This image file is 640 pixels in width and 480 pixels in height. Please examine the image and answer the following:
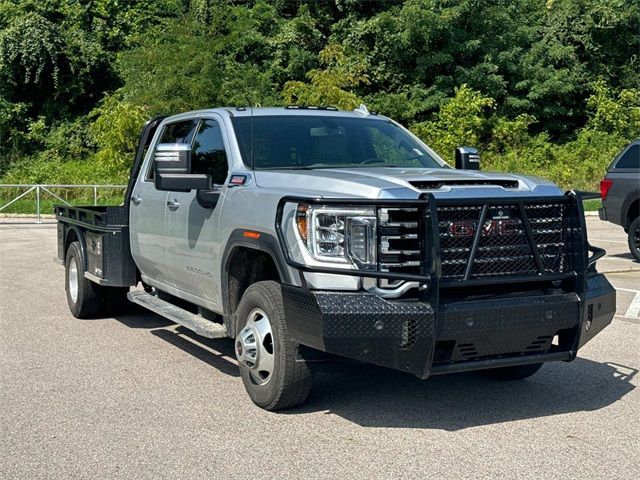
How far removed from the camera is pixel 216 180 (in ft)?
22.1

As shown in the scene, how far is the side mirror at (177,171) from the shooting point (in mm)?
6246

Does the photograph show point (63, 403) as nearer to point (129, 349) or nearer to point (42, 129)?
point (129, 349)

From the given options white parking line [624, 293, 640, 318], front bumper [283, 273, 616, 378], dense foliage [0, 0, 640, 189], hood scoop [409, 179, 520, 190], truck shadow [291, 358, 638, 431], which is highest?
dense foliage [0, 0, 640, 189]

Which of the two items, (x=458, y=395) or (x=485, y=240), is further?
(x=458, y=395)

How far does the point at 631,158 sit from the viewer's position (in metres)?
14.6

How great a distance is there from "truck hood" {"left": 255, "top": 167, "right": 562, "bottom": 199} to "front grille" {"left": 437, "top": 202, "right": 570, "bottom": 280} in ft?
0.38

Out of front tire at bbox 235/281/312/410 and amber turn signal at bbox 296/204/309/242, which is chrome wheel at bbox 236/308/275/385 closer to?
front tire at bbox 235/281/312/410

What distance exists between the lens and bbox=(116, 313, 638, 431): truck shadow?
5723mm

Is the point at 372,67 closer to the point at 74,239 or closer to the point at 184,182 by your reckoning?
the point at 74,239

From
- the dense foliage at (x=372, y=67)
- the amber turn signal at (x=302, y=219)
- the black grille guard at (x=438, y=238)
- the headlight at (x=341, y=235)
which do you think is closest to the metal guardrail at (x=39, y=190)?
the dense foliage at (x=372, y=67)

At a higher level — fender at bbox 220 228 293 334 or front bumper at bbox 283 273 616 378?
fender at bbox 220 228 293 334

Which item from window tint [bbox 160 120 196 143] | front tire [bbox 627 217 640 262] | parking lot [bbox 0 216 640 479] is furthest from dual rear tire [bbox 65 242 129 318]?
front tire [bbox 627 217 640 262]

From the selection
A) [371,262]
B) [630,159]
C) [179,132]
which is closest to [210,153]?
[179,132]

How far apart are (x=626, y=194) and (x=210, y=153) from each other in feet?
30.8
